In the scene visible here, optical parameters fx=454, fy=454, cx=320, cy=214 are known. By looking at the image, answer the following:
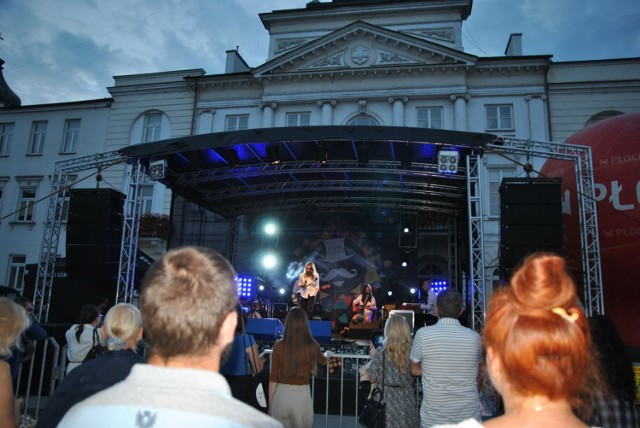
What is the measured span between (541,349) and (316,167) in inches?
459

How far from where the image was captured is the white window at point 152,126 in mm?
21641

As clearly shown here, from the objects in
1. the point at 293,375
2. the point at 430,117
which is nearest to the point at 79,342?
the point at 293,375

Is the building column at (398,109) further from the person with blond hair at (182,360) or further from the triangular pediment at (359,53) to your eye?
the person with blond hair at (182,360)

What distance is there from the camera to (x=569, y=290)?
142cm

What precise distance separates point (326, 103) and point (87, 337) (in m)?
16.1

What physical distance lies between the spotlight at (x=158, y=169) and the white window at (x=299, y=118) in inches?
371

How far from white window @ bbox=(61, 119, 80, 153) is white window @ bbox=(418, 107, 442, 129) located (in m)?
16.5

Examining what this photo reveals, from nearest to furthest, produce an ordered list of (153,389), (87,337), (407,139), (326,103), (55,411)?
(153,389)
(55,411)
(87,337)
(407,139)
(326,103)

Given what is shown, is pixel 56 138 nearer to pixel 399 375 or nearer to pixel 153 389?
pixel 399 375

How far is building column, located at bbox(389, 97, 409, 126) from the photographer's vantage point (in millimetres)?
19031

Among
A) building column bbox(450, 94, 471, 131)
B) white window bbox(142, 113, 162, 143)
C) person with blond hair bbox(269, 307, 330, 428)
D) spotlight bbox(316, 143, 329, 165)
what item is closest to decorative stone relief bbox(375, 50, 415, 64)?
building column bbox(450, 94, 471, 131)

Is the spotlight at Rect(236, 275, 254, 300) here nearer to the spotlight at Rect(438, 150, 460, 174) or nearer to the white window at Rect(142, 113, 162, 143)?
the spotlight at Rect(438, 150, 460, 174)

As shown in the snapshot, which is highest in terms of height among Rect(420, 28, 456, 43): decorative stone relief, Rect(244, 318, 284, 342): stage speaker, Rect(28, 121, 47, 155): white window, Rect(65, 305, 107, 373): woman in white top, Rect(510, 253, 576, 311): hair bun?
Rect(420, 28, 456, 43): decorative stone relief

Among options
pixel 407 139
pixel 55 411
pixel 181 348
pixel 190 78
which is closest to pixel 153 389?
pixel 181 348
